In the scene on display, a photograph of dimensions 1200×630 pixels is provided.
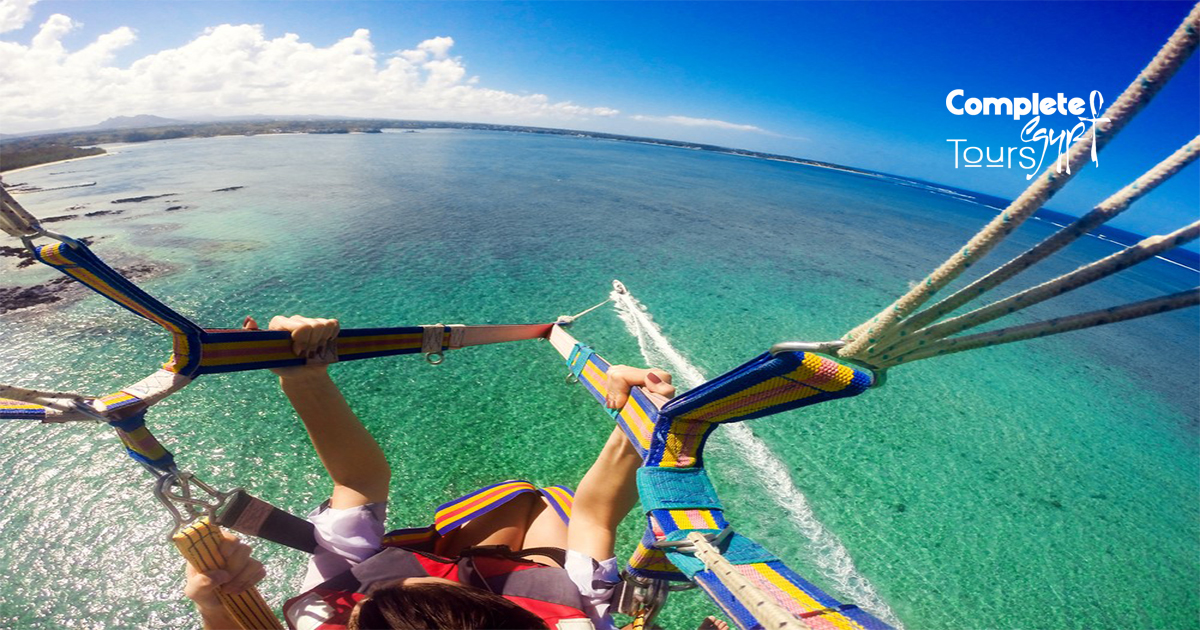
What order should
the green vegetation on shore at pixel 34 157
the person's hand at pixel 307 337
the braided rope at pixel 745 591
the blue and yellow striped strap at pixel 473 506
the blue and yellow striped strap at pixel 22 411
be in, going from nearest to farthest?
the braided rope at pixel 745 591 < the blue and yellow striped strap at pixel 22 411 < the person's hand at pixel 307 337 < the blue and yellow striped strap at pixel 473 506 < the green vegetation on shore at pixel 34 157

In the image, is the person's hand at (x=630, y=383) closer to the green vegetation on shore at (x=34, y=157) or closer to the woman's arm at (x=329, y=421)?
the woman's arm at (x=329, y=421)

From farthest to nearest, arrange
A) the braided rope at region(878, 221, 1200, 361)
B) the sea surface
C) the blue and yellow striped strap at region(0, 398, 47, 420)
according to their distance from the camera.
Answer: the sea surface < the blue and yellow striped strap at region(0, 398, 47, 420) < the braided rope at region(878, 221, 1200, 361)

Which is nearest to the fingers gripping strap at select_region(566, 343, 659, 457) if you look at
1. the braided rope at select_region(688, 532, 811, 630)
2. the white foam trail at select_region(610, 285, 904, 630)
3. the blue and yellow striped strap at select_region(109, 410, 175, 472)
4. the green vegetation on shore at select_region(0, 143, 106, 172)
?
the braided rope at select_region(688, 532, 811, 630)

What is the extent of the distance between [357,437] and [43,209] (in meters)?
25.3

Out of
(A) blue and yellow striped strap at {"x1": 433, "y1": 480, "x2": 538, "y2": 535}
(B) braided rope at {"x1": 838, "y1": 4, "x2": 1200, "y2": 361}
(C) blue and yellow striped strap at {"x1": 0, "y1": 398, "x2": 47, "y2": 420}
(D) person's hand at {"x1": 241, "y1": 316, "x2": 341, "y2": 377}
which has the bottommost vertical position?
(A) blue and yellow striped strap at {"x1": 433, "y1": 480, "x2": 538, "y2": 535}

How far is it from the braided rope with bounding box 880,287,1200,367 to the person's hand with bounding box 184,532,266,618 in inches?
94.6

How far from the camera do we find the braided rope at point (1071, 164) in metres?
1.10

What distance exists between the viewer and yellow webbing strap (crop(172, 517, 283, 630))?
1.68 metres

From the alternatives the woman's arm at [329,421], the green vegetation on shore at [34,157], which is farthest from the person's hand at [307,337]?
the green vegetation on shore at [34,157]

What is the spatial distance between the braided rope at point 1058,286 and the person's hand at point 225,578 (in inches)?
93.5

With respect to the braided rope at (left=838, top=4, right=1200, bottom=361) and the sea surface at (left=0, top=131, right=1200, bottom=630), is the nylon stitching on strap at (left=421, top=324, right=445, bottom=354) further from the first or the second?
the sea surface at (left=0, top=131, right=1200, bottom=630)

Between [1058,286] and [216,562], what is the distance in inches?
111

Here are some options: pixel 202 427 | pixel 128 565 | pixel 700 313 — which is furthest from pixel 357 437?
pixel 700 313

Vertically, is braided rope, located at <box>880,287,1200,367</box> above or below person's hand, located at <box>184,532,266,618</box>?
above
